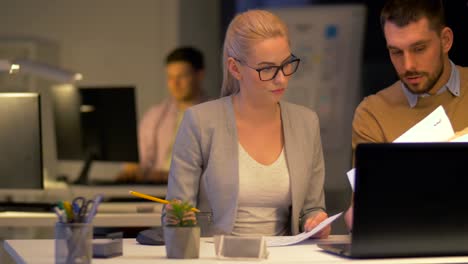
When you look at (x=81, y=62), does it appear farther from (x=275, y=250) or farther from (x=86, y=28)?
(x=275, y=250)

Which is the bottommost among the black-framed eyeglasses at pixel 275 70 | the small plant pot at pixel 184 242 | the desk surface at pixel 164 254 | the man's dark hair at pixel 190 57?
the desk surface at pixel 164 254

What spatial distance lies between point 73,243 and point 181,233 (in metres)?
0.31

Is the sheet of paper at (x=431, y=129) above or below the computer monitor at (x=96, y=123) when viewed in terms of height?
above

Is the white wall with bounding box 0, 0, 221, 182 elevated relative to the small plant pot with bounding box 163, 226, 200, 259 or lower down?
elevated

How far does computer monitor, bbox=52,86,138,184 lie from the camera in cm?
569

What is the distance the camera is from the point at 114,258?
8.25 ft

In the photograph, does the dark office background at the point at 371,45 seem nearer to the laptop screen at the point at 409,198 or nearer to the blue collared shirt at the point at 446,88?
the blue collared shirt at the point at 446,88

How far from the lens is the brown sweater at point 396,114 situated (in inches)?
128

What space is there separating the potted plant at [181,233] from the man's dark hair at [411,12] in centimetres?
115

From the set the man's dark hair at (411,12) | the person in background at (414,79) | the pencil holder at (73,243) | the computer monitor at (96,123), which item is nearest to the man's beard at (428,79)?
the person in background at (414,79)

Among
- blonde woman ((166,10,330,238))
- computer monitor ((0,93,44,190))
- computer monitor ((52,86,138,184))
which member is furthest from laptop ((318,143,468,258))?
computer monitor ((52,86,138,184))

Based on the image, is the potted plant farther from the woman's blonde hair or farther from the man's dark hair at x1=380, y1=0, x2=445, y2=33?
the man's dark hair at x1=380, y1=0, x2=445, y2=33

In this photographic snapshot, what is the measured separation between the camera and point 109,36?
8766 millimetres

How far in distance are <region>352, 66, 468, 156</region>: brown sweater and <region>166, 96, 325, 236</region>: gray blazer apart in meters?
0.24
